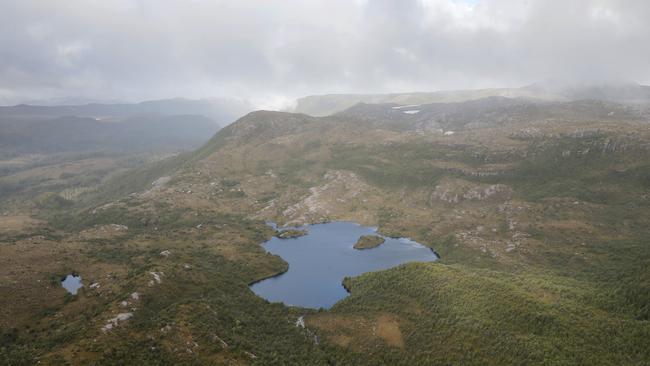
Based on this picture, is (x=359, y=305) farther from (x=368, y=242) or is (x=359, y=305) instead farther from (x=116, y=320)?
(x=116, y=320)

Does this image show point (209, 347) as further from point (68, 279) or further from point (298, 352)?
point (68, 279)

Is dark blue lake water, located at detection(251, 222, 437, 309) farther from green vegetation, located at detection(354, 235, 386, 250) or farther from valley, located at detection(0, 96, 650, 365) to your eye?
valley, located at detection(0, 96, 650, 365)

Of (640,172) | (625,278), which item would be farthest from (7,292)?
(640,172)

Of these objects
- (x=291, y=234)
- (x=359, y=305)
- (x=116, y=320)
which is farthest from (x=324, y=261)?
(x=116, y=320)

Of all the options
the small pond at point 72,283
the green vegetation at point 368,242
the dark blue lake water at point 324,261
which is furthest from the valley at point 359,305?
the green vegetation at point 368,242

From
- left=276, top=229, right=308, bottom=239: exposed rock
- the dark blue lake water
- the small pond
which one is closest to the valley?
the small pond

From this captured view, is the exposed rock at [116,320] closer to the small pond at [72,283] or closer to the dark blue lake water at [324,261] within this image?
the small pond at [72,283]
